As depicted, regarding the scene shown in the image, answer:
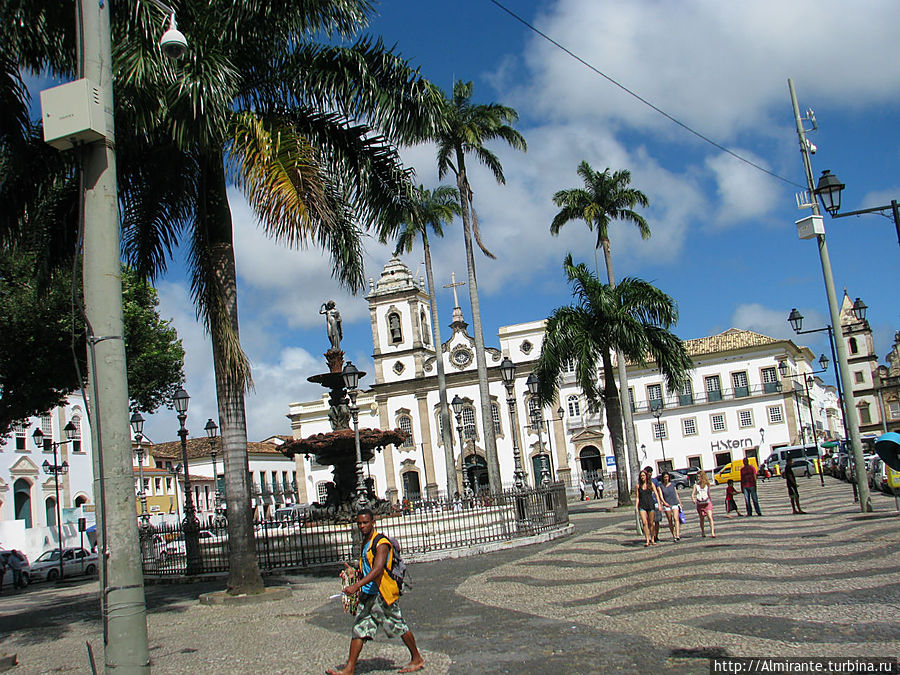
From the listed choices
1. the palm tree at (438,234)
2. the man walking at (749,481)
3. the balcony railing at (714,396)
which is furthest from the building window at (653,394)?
the man walking at (749,481)

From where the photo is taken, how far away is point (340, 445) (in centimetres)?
2011

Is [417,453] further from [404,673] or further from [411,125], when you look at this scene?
[404,673]

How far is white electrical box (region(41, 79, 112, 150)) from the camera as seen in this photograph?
4.83 metres

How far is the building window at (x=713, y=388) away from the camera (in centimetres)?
5656

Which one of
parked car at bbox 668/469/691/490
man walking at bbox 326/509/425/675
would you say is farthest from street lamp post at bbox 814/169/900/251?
parked car at bbox 668/469/691/490

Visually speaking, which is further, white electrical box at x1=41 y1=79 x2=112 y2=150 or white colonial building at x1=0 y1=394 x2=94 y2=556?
white colonial building at x1=0 y1=394 x2=94 y2=556

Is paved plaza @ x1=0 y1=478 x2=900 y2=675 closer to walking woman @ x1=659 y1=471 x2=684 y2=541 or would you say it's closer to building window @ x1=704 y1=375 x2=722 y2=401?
walking woman @ x1=659 y1=471 x2=684 y2=541

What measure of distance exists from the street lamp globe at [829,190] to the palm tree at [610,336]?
1047cm

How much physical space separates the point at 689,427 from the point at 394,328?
2271 centimetres

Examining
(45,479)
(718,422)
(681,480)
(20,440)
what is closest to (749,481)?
(681,480)

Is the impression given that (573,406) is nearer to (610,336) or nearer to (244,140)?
(610,336)

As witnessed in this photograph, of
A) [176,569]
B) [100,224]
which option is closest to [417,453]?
[176,569]

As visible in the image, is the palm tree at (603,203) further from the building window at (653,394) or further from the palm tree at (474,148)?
the building window at (653,394)

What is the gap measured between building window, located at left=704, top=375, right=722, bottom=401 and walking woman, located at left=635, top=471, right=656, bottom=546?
44.2 metres
